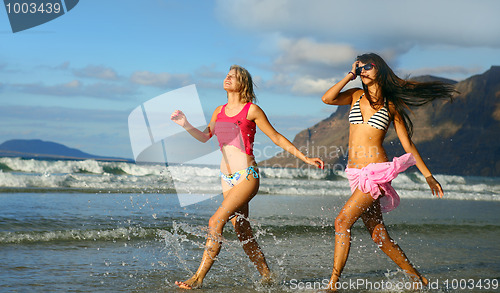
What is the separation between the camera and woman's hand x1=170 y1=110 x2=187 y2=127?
4.89 meters

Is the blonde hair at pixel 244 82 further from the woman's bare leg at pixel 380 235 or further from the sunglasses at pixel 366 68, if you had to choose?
the woman's bare leg at pixel 380 235

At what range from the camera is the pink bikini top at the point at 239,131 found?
4668mm

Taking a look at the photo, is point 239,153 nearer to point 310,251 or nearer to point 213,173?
point 310,251

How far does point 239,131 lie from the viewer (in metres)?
4.69

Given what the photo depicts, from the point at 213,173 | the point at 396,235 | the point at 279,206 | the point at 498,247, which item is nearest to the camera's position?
the point at 498,247

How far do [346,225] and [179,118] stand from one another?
6.69ft

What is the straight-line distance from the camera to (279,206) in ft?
43.5

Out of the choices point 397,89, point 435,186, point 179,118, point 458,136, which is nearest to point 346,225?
point 435,186

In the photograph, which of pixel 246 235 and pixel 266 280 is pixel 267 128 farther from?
pixel 266 280

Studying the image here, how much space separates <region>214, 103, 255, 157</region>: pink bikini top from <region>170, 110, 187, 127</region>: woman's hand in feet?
1.28

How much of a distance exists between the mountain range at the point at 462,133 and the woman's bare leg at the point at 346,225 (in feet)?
333

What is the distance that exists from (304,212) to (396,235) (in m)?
3.02

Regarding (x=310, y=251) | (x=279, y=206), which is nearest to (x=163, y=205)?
(x=279, y=206)

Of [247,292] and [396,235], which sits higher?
[247,292]
